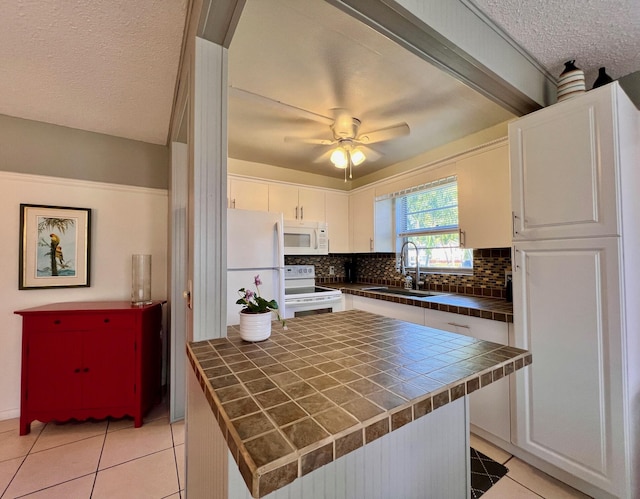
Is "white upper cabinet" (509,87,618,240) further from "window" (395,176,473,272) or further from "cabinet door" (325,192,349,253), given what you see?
"cabinet door" (325,192,349,253)

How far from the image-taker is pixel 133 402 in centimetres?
212

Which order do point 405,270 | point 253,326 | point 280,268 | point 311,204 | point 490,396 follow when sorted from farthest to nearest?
point 311,204 → point 405,270 → point 280,268 → point 490,396 → point 253,326

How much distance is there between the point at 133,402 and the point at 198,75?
91.2 inches

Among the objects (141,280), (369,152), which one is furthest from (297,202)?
(141,280)

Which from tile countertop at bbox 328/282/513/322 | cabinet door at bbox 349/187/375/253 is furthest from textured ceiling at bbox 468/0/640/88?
cabinet door at bbox 349/187/375/253

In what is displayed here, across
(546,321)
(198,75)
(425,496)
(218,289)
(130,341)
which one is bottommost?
(425,496)

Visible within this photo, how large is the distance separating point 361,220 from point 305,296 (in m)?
1.27

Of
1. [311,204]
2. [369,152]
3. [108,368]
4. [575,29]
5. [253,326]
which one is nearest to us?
[253,326]

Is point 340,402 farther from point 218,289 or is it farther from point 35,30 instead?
point 35,30

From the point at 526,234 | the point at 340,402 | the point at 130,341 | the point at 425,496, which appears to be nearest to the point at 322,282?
the point at 130,341

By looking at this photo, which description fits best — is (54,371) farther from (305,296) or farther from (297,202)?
(297,202)

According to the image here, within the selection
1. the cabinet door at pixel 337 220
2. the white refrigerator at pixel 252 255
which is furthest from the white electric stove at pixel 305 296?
the cabinet door at pixel 337 220

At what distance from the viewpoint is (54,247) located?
2338 mm

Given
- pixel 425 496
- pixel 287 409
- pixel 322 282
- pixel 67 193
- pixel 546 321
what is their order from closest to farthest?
pixel 287 409
pixel 425 496
pixel 546 321
pixel 67 193
pixel 322 282
